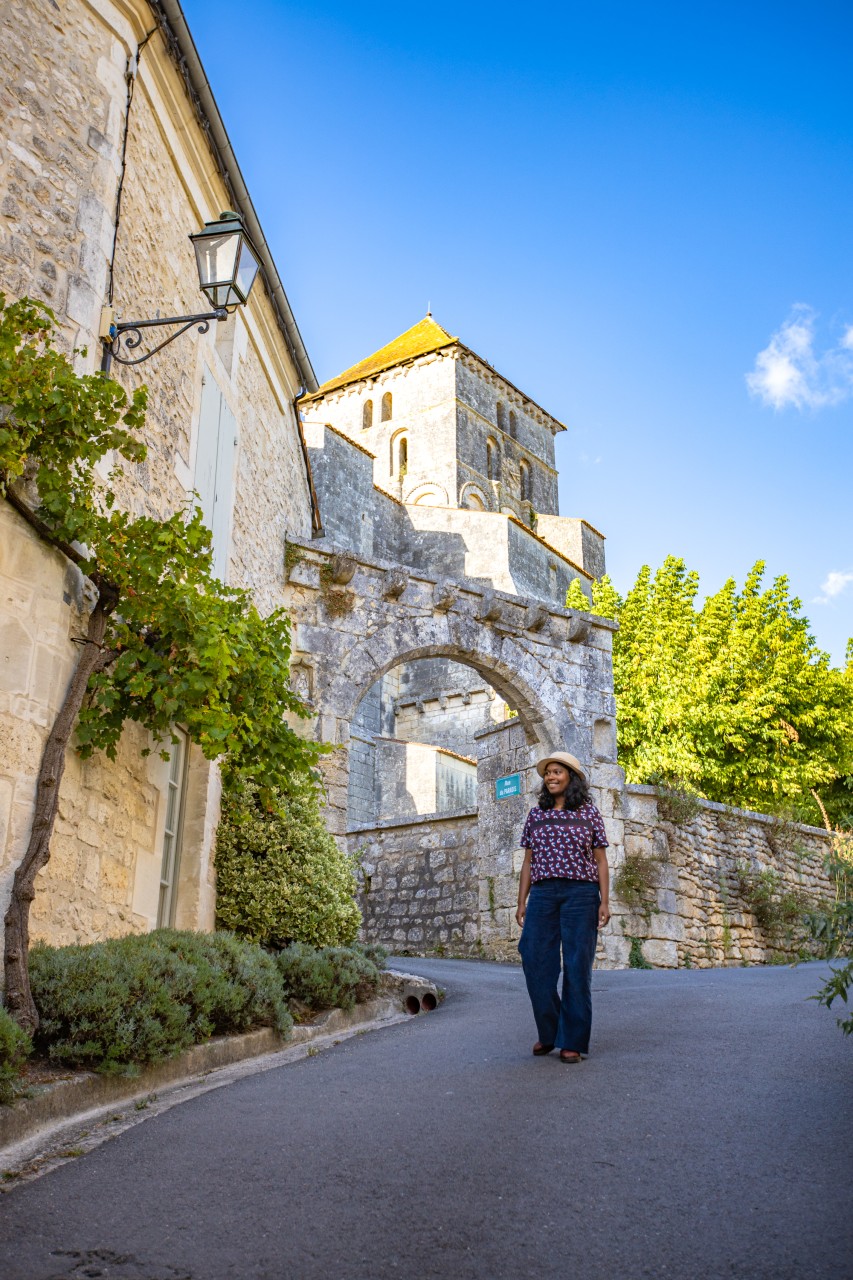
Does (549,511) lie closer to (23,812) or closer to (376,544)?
(376,544)

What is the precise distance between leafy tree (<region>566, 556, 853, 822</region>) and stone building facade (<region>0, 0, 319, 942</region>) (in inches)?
526

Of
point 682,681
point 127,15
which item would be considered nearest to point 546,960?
point 127,15

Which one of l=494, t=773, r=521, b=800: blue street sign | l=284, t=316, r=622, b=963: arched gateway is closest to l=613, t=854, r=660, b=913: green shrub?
l=284, t=316, r=622, b=963: arched gateway

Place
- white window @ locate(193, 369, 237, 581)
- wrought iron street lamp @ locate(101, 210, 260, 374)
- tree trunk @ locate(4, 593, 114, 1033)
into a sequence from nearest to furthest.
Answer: tree trunk @ locate(4, 593, 114, 1033) < wrought iron street lamp @ locate(101, 210, 260, 374) < white window @ locate(193, 369, 237, 581)

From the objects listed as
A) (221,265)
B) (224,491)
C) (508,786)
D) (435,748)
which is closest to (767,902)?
(508,786)

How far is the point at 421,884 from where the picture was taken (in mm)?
13945

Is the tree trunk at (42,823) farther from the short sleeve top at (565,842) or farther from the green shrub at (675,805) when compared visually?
the green shrub at (675,805)

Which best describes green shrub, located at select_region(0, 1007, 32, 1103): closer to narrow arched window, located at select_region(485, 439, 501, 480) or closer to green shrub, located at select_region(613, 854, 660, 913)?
green shrub, located at select_region(613, 854, 660, 913)

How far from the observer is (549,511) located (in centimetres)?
4747

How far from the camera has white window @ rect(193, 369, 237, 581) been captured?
786cm

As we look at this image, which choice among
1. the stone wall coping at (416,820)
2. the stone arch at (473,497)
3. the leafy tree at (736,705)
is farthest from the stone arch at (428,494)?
the stone wall coping at (416,820)

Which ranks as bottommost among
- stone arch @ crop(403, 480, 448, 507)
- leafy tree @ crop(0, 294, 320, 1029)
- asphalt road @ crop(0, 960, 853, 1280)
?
asphalt road @ crop(0, 960, 853, 1280)

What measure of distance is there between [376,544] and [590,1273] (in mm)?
29744

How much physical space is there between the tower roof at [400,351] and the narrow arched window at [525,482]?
6.35m
